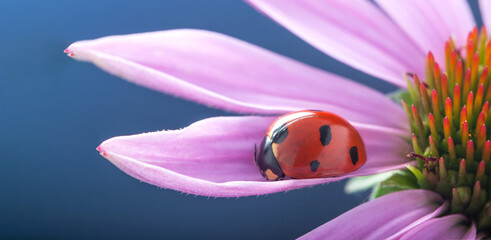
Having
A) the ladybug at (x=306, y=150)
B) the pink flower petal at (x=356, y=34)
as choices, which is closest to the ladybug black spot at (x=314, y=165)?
the ladybug at (x=306, y=150)

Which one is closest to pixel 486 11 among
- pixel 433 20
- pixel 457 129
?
pixel 433 20

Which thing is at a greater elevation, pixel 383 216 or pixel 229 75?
pixel 229 75

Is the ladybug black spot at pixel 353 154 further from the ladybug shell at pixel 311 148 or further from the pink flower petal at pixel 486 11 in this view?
the pink flower petal at pixel 486 11

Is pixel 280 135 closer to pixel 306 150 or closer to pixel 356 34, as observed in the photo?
pixel 306 150

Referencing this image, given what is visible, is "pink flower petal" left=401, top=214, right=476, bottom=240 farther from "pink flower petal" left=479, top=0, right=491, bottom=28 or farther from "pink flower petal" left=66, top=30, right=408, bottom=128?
"pink flower petal" left=479, top=0, right=491, bottom=28

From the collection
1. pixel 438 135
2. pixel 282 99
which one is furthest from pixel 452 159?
pixel 282 99

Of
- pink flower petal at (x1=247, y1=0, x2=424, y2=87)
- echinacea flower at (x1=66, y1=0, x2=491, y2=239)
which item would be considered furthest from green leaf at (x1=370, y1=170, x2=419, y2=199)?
pink flower petal at (x1=247, y1=0, x2=424, y2=87)
